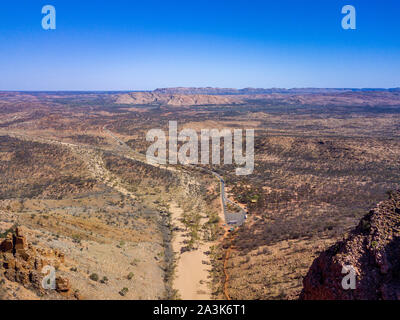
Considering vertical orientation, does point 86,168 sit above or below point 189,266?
above

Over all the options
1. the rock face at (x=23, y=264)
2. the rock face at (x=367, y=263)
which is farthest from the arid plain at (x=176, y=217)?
the rock face at (x=367, y=263)

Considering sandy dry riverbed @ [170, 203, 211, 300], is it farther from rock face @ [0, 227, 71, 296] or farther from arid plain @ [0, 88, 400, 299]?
rock face @ [0, 227, 71, 296]

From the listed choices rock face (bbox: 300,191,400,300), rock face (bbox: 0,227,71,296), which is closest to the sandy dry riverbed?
rock face (bbox: 300,191,400,300)

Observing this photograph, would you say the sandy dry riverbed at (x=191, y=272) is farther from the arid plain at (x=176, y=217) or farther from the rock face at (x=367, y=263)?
the rock face at (x=367, y=263)

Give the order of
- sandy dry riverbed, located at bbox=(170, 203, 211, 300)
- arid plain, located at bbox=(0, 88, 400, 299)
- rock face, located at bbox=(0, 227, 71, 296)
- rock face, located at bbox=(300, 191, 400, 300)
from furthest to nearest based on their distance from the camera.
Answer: sandy dry riverbed, located at bbox=(170, 203, 211, 300) < arid plain, located at bbox=(0, 88, 400, 299) < rock face, located at bbox=(0, 227, 71, 296) < rock face, located at bbox=(300, 191, 400, 300)

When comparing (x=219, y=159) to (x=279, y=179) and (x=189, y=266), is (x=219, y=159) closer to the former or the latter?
(x=279, y=179)

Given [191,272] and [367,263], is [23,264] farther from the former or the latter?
[367,263]
